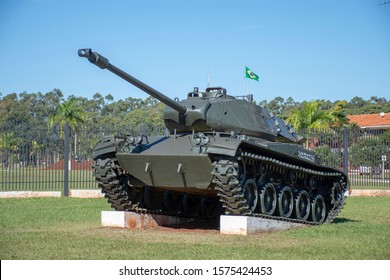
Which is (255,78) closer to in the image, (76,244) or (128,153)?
(128,153)

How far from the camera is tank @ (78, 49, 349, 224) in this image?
1184 cm

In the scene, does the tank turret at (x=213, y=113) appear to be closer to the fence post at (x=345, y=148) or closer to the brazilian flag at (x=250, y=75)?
the brazilian flag at (x=250, y=75)

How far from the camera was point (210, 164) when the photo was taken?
11812 mm

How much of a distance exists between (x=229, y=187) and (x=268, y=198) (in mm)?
2022

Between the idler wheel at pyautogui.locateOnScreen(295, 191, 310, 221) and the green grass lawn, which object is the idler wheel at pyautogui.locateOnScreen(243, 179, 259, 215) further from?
the idler wheel at pyautogui.locateOnScreen(295, 191, 310, 221)

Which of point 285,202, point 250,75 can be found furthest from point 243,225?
point 250,75

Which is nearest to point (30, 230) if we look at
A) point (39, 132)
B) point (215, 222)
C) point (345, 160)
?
point (215, 222)

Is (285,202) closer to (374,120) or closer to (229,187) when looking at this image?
(229,187)

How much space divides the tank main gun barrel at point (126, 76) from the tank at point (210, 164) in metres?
0.02

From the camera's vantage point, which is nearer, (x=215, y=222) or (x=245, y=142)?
(x=245, y=142)

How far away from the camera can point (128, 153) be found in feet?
41.3

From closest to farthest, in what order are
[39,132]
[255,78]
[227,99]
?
[227,99] < [255,78] < [39,132]

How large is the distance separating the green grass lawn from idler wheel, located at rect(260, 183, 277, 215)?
616 millimetres

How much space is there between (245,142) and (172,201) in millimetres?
3683
